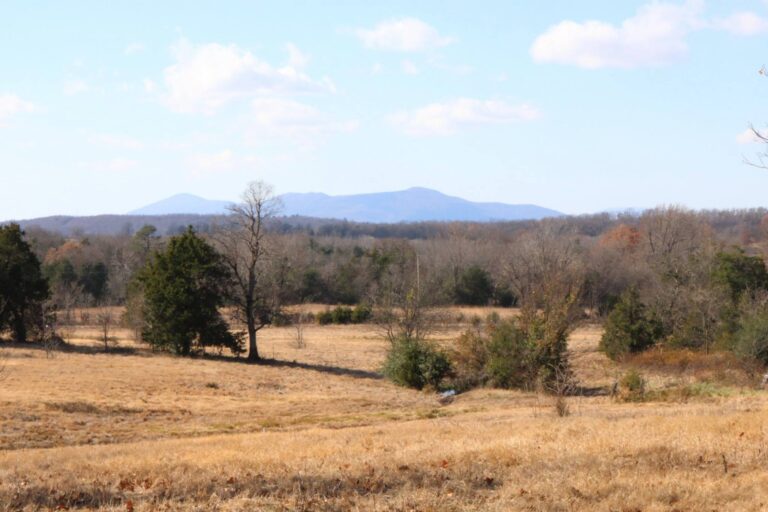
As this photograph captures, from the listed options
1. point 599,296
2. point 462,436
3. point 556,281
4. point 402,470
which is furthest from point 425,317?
point 599,296

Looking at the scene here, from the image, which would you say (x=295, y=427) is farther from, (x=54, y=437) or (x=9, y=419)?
(x=9, y=419)

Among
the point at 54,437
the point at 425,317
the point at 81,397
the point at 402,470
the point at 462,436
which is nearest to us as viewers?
the point at 402,470

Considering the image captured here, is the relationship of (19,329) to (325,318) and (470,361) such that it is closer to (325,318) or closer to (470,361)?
(470,361)

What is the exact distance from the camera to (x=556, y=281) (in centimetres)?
3800

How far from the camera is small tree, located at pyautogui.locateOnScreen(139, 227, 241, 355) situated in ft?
153

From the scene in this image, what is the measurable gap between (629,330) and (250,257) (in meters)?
23.1

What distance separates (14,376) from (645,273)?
64.5 metres

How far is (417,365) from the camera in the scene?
38.9 meters

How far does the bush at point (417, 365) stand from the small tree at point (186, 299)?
12.5 meters

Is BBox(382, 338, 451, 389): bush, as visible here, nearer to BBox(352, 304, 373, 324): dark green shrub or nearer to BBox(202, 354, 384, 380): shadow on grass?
BBox(202, 354, 384, 380): shadow on grass

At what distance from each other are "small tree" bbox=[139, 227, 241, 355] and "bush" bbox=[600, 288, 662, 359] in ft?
72.8

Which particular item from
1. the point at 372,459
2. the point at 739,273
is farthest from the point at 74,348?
the point at 739,273

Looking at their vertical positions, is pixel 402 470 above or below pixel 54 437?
above

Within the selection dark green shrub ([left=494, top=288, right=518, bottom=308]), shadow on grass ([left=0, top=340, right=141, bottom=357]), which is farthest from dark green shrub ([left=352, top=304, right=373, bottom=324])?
shadow on grass ([left=0, top=340, right=141, bottom=357])
